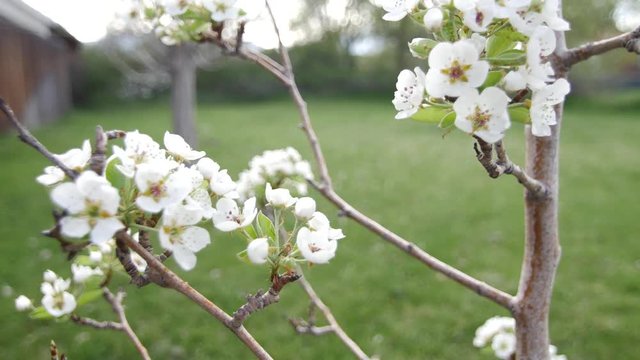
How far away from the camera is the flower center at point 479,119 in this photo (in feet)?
2.22

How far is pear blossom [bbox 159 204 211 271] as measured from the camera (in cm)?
67

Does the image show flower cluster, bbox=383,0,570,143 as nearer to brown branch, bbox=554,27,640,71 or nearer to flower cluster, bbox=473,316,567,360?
brown branch, bbox=554,27,640,71

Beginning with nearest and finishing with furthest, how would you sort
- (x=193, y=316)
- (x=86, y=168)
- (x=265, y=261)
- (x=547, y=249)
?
(x=86, y=168) < (x=265, y=261) < (x=547, y=249) < (x=193, y=316)

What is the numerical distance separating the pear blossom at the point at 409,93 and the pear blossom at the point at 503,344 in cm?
97

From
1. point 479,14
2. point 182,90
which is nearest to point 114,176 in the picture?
point 479,14

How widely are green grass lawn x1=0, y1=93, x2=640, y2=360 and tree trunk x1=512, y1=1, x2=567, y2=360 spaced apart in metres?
2.32

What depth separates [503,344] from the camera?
1580 millimetres

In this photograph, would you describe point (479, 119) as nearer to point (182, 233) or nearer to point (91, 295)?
point (182, 233)

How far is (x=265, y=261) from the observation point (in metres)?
0.77

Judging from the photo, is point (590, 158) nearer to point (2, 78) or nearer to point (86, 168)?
point (86, 168)

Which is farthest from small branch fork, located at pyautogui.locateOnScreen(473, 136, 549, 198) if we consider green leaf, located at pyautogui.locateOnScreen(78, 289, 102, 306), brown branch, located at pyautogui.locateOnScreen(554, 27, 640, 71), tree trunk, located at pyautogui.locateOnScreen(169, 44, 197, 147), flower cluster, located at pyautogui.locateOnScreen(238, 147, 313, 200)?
tree trunk, located at pyautogui.locateOnScreen(169, 44, 197, 147)

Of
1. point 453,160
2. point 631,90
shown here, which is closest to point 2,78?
point 453,160

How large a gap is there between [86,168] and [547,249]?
2.70 ft

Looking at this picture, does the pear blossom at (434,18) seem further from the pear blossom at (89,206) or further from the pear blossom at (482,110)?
the pear blossom at (89,206)
